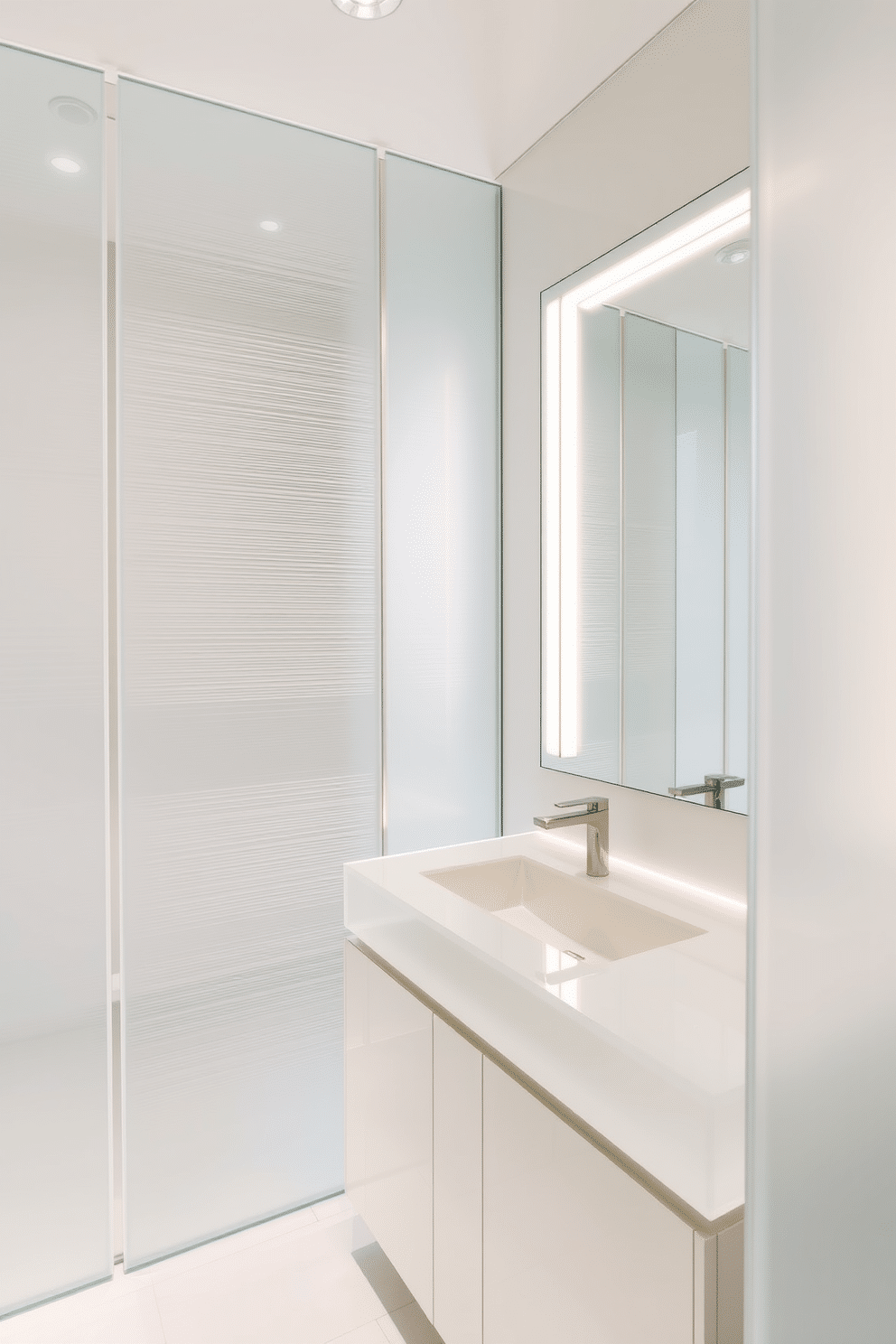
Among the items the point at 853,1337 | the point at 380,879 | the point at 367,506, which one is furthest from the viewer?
the point at 367,506

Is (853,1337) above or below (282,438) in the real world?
below

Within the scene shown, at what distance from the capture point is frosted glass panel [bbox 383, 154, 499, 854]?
1.93 meters

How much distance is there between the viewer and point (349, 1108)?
1.65 meters

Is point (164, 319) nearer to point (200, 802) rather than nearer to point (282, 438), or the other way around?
point (282, 438)

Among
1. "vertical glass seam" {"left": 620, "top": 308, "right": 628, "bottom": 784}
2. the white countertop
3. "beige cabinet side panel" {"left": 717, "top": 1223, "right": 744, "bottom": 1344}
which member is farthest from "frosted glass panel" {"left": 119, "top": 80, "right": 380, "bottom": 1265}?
"beige cabinet side panel" {"left": 717, "top": 1223, "right": 744, "bottom": 1344}

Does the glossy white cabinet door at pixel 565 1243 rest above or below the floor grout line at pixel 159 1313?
above

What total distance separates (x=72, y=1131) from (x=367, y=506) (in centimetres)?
148

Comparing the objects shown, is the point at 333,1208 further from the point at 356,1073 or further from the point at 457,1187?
the point at 457,1187

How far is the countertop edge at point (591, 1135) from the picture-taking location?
2.69ft

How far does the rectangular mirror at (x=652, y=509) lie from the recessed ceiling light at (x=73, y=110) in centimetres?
100

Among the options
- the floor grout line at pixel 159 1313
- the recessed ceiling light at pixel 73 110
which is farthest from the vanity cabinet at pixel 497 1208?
the recessed ceiling light at pixel 73 110

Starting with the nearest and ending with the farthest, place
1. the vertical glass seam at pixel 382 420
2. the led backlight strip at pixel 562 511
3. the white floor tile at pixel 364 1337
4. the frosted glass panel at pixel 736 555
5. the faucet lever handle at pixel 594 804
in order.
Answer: the frosted glass panel at pixel 736 555 → the white floor tile at pixel 364 1337 → the faucet lever handle at pixel 594 804 → the led backlight strip at pixel 562 511 → the vertical glass seam at pixel 382 420

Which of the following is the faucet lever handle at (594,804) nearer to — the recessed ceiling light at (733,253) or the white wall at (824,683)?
the recessed ceiling light at (733,253)

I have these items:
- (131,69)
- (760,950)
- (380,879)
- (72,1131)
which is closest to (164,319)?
(131,69)
